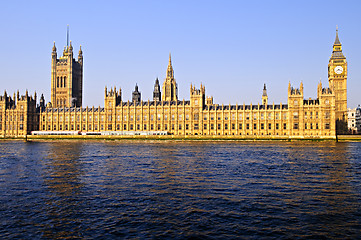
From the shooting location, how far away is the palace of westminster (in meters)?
126

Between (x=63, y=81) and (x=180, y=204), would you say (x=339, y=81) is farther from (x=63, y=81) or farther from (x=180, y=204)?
(x=180, y=204)

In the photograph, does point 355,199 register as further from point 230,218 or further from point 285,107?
point 285,107

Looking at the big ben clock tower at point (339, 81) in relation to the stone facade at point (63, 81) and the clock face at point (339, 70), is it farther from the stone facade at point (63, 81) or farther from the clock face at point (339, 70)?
the stone facade at point (63, 81)

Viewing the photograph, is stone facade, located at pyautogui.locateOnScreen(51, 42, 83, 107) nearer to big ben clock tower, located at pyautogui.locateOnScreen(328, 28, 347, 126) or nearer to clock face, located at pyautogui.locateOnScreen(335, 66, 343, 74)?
big ben clock tower, located at pyautogui.locateOnScreen(328, 28, 347, 126)

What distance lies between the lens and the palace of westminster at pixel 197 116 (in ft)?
413

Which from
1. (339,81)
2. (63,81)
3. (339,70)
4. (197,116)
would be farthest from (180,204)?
(63,81)

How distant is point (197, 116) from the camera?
13775 centimetres

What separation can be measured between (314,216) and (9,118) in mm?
155243

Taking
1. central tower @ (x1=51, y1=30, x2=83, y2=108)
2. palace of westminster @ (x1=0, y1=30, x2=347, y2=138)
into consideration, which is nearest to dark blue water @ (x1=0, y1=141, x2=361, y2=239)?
palace of westminster @ (x1=0, y1=30, x2=347, y2=138)

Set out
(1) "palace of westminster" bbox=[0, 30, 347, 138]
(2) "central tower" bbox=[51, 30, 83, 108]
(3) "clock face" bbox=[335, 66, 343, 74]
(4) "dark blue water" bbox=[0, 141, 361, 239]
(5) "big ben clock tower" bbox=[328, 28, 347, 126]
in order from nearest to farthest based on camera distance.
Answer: (4) "dark blue water" bbox=[0, 141, 361, 239] → (1) "palace of westminster" bbox=[0, 30, 347, 138] → (5) "big ben clock tower" bbox=[328, 28, 347, 126] → (3) "clock face" bbox=[335, 66, 343, 74] → (2) "central tower" bbox=[51, 30, 83, 108]

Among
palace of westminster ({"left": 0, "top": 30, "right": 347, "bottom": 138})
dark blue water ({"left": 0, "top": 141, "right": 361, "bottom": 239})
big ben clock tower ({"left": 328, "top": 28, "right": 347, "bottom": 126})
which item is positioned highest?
big ben clock tower ({"left": 328, "top": 28, "right": 347, "bottom": 126})

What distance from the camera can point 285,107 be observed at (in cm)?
13000

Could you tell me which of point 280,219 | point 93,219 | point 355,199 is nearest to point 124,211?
point 93,219

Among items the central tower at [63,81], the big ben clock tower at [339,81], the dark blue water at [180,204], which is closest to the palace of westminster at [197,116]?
the big ben clock tower at [339,81]
